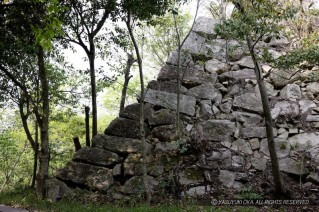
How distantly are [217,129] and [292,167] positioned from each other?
2.20 m

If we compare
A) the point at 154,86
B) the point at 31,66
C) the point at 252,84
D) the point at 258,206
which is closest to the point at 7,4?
the point at 31,66

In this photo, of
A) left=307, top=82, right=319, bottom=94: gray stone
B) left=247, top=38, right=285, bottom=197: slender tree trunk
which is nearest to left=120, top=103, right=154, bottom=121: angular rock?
left=247, top=38, right=285, bottom=197: slender tree trunk

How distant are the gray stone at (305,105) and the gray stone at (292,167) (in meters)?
1.76

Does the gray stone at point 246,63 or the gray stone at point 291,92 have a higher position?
the gray stone at point 246,63

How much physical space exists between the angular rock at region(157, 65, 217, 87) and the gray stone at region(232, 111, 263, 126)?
1.53m

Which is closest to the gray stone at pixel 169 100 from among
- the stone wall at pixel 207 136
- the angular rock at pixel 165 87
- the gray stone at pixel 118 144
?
the stone wall at pixel 207 136

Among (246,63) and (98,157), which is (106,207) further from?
(246,63)

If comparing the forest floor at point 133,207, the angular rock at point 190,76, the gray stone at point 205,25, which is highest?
the gray stone at point 205,25

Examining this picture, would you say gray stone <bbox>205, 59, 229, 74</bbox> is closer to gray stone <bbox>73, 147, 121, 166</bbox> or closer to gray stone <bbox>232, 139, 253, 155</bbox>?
gray stone <bbox>232, 139, 253, 155</bbox>

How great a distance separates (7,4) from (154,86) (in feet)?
15.6

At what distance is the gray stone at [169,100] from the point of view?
9335 mm

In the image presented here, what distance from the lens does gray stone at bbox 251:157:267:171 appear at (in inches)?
320

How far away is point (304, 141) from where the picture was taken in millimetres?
8352

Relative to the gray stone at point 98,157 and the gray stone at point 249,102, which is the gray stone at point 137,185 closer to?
the gray stone at point 98,157
